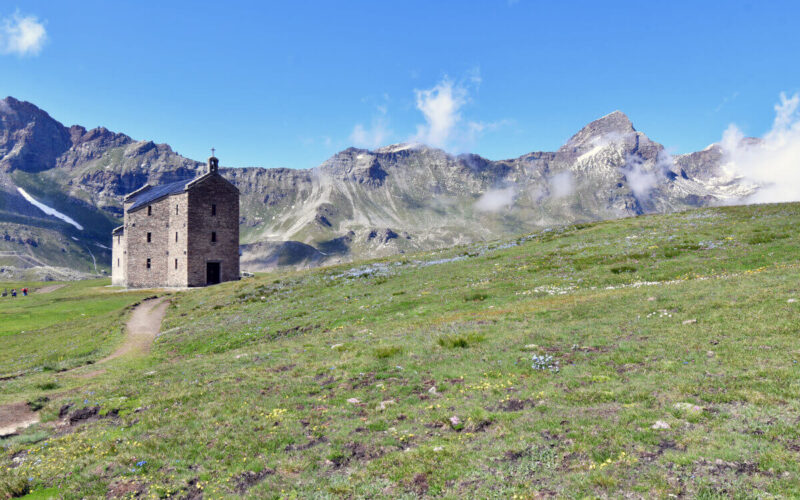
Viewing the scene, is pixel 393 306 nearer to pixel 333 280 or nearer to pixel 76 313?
pixel 333 280

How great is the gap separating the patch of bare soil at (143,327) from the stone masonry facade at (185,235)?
62.4 ft

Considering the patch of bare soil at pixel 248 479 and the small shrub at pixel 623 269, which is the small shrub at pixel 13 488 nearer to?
the patch of bare soil at pixel 248 479

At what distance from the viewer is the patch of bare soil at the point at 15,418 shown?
15.9m

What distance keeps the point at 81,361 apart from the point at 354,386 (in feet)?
80.8

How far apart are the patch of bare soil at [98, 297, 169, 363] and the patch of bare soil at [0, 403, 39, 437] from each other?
11.9 metres

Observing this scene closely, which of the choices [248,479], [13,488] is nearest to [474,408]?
[248,479]

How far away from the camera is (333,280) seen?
52438mm

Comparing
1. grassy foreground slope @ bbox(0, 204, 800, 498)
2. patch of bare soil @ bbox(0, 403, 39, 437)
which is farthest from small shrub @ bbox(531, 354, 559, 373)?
patch of bare soil @ bbox(0, 403, 39, 437)

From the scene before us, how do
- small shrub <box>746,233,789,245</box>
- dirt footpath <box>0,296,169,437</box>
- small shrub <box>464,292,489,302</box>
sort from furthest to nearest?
small shrub <box>746,233,789,245</box>, small shrub <box>464,292,489,302</box>, dirt footpath <box>0,296,169,437</box>

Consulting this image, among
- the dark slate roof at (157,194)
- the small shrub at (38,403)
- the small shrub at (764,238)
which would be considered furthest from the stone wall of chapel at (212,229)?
the small shrub at (764,238)

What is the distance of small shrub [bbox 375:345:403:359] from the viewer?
19922mm

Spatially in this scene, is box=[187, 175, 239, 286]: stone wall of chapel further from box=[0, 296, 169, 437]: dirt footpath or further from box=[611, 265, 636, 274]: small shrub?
box=[611, 265, 636, 274]: small shrub

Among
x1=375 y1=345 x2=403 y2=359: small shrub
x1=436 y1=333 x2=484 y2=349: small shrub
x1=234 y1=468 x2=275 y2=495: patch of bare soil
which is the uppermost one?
x1=436 y1=333 x2=484 y2=349: small shrub

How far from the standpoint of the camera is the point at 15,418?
1719 cm
